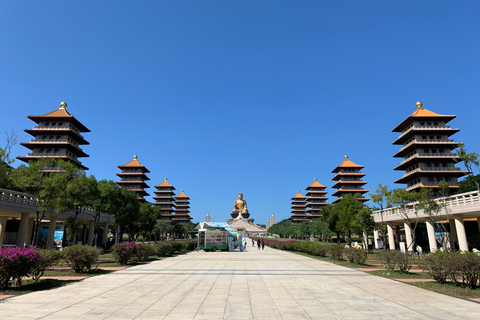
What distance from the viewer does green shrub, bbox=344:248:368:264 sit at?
1959 cm

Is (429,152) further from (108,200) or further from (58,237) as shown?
(58,237)

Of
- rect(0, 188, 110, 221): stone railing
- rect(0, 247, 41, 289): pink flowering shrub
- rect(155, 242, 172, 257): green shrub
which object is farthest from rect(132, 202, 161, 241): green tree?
rect(0, 247, 41, 289): pink flowering shrub

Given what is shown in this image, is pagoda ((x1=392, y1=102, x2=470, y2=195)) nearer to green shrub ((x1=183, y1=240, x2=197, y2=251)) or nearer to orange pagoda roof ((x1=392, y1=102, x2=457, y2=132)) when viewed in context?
orange pagoda roof ((x1=392, y1=102, x2=457, y2=132))

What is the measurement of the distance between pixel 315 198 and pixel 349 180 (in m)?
19.1

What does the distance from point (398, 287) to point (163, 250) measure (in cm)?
2105

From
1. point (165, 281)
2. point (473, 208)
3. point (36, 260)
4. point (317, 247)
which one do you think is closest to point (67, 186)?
point (36, 260)

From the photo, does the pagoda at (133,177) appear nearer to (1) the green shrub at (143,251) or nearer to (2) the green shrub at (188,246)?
(2) the green shrub at (188,246)

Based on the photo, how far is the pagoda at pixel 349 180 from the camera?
75.1 m

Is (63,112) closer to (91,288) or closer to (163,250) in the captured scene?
(163,250)

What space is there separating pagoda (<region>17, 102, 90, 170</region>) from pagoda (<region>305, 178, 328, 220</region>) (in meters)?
67.9

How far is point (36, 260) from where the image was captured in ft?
35.7

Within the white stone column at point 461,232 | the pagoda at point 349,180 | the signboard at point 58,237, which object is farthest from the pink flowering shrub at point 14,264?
the pagoda at point 349,180

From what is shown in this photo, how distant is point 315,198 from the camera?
9481 cm

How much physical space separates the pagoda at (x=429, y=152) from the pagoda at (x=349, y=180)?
20.3 metres
